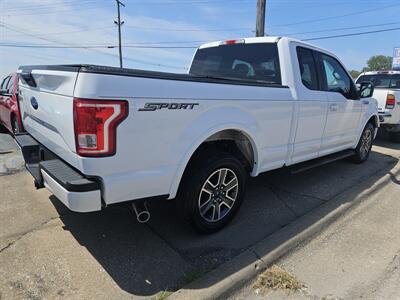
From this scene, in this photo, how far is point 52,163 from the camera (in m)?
2.76

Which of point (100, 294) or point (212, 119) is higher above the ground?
point (212, 119)

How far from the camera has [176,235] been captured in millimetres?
3340

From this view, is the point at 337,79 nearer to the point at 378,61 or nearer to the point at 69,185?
the point at 69,185

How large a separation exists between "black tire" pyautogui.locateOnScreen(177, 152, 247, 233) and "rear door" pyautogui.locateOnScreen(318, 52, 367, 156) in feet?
6.40

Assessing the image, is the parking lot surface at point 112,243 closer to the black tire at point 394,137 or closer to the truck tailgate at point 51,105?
the truck tailgate at point 51,105

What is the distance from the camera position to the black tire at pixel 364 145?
6.12 metres

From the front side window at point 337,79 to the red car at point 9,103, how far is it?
5.56 meters

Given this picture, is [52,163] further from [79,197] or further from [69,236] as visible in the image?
[69,236]

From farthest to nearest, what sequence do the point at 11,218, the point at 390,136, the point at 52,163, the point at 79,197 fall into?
the point at 390,136 < the point at 11,218 < the point at 52,163 < the point at 79,197

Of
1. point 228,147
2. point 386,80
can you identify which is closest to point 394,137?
point 386,80

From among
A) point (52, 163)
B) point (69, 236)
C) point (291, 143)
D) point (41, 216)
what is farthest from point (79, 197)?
point (291, 143)

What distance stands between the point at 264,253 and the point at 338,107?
279cm

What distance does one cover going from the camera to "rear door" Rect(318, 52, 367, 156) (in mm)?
4699

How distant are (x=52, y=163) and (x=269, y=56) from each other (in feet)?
9.24
